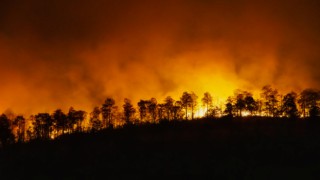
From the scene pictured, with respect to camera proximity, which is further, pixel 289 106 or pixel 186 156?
pixel 289 106

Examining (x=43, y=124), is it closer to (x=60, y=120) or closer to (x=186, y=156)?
(x=60, y=120)

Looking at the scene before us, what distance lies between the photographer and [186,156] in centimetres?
6881

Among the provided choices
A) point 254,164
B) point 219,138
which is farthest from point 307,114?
point 254,164

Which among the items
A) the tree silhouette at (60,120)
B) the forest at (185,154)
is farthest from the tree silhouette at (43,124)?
the forest at (185,154)

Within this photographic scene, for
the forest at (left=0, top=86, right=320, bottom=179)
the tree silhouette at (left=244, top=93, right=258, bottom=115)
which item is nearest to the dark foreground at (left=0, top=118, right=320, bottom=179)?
the forest at (left=0, top=86, right=320, bottom=179)

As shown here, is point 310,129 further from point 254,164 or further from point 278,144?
point 254,164

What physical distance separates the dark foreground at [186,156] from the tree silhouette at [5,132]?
157ft

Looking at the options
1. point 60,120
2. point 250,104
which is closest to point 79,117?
point 60,120

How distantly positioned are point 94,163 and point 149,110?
85.3m

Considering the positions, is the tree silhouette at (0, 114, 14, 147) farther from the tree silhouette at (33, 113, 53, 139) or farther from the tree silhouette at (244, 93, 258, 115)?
the tree silhouette at (244, 93, 258, 115)

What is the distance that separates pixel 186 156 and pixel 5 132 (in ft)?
308

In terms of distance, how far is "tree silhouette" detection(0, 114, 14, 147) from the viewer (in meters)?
141

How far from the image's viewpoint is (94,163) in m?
68.0

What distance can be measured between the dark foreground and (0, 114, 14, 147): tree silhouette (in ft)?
157
